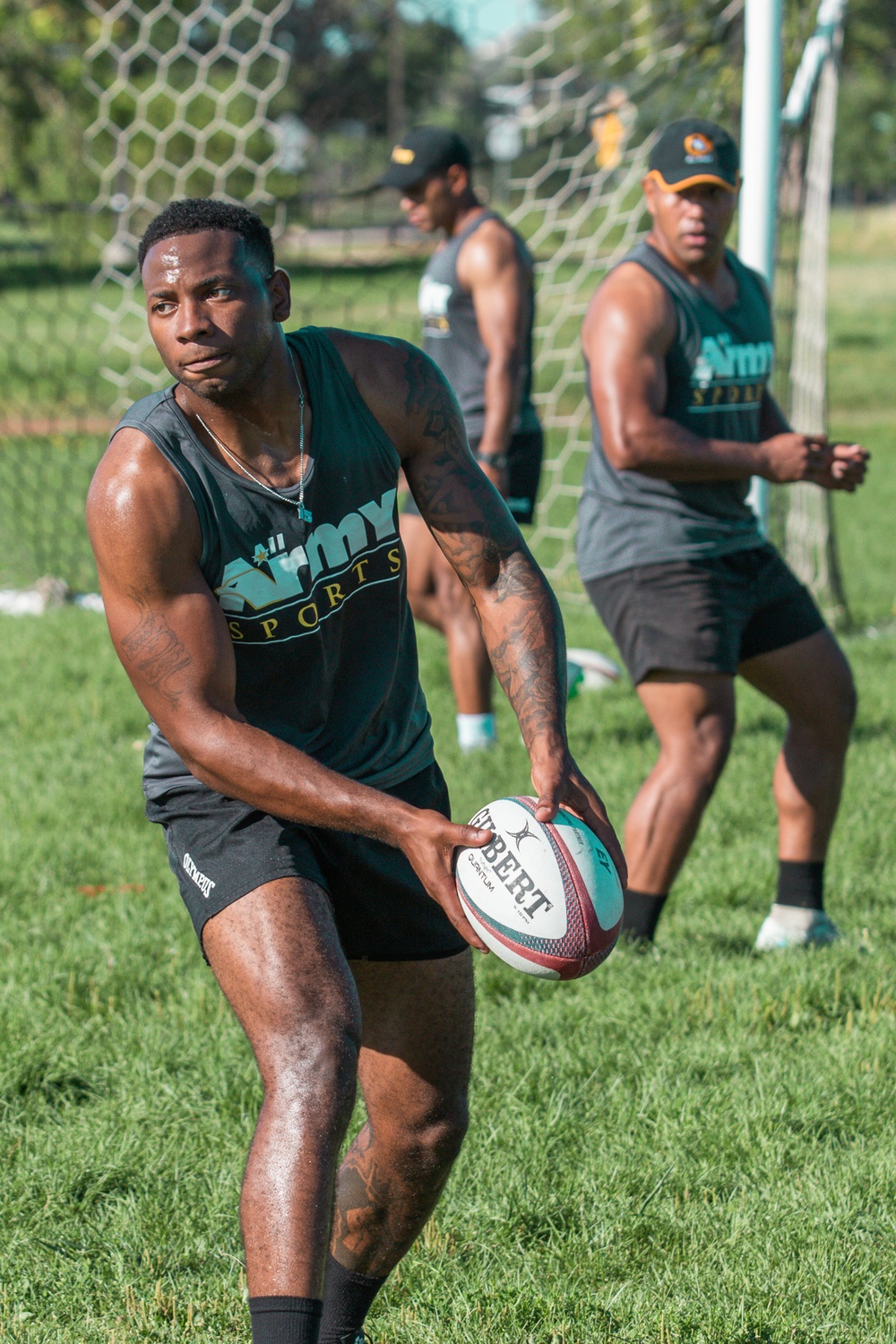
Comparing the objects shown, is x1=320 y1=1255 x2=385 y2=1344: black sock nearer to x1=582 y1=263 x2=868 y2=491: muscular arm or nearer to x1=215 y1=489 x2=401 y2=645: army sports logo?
x1=215 y1=489 x2=401 y2=645: army sports logo

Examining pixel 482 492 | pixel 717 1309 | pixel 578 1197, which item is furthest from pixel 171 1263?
pixel 482 492

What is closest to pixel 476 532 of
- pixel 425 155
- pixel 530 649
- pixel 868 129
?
pixel 530 649

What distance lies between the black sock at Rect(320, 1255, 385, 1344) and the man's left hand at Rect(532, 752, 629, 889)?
3.14 feet

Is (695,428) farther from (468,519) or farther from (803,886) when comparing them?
(468,519)

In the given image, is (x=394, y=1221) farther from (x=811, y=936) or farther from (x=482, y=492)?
(x=811, y=936)

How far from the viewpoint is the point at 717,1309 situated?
292 cm

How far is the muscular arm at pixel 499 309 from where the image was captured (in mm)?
6695

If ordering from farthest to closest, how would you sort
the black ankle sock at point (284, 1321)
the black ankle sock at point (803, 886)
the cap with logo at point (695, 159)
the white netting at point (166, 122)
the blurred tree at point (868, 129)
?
the blurred tree at point (868, 129)
the white netting at point (166, 122)
the black ankle sock at point (803, 886)
the cap with logo at point (695, 159)
the black ankle sock at point (284, 1321)

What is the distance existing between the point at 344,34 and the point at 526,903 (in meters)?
26.2

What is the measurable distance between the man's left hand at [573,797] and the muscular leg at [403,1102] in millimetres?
435

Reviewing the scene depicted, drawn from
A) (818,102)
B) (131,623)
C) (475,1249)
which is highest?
(818,102)

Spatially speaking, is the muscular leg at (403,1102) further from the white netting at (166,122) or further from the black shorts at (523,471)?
the white netting at (166,122)

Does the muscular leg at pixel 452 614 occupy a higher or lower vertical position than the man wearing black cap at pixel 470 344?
lower

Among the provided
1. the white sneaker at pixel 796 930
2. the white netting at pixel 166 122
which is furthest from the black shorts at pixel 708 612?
the white netting at pixel 166 122
